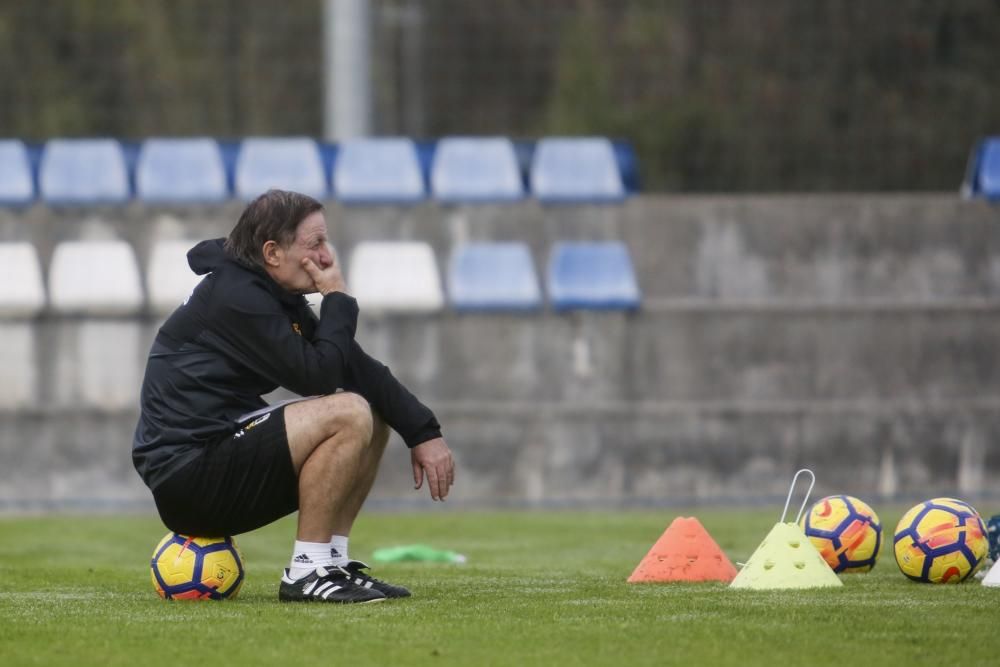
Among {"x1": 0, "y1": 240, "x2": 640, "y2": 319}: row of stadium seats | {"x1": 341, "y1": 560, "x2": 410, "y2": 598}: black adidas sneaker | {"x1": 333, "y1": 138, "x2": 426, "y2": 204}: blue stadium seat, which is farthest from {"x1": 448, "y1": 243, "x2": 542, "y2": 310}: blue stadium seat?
{"x1": 341, "y1": 560, "x2": 410, "y2": 598}: black adidas sneaker

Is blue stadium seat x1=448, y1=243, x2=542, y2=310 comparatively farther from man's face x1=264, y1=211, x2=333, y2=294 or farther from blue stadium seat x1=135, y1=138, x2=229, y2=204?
man's face x1=264, y1=211, x2=333, y2=294

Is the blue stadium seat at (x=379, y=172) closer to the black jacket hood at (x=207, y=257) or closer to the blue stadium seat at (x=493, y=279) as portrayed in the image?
the blue stadium seat at (x=493, y=279)

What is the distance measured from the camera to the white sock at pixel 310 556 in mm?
6242

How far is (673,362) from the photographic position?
48.2 feet

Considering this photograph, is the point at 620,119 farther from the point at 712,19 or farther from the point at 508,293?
the point at 508,293

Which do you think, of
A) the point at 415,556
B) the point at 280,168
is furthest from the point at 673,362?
the point at 415,556

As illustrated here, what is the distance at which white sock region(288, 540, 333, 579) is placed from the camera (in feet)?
20.5

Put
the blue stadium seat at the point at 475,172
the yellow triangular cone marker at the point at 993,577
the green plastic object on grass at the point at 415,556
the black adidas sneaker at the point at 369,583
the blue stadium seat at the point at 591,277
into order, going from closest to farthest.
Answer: the black adidas sneaker at the point at 369,583
the yellow triangular cone marker at the point at 993,577
the green plastic object on grass at the point at 415,556
the blue stadium seat at the point at 591,277
the blue stadium seat at the point at 475,172

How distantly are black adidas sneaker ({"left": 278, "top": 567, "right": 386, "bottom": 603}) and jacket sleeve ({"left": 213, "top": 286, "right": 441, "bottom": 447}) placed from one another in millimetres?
592

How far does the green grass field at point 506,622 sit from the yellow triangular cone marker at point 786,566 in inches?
4.2

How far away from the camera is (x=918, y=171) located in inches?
778

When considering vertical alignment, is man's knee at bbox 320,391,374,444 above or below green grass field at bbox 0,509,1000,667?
above

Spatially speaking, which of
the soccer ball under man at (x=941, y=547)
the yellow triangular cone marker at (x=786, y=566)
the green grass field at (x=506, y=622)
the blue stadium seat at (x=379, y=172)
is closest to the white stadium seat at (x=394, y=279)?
the blue stadium seat at (x=379, y=172)

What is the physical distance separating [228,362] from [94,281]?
861 cm
